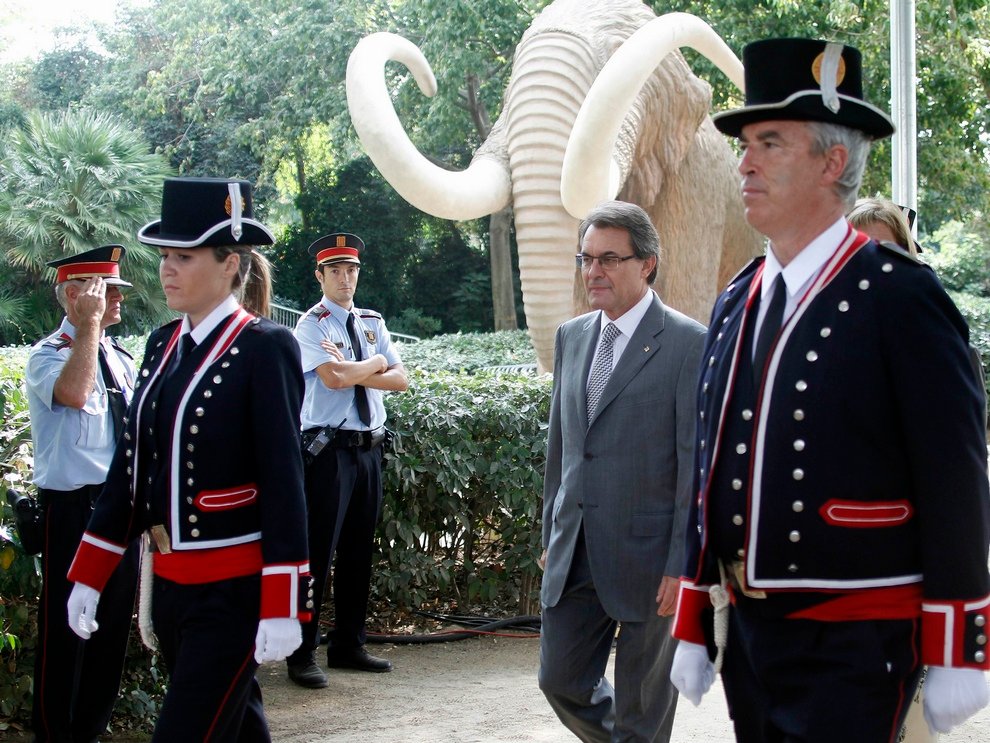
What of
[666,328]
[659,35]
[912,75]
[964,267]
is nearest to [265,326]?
[666,328]

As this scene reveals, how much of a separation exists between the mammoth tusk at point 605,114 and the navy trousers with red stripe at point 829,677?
4.24m

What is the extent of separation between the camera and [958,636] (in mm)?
2139

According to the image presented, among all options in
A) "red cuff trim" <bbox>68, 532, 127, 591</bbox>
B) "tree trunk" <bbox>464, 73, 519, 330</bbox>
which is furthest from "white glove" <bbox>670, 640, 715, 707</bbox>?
"tree trunk" <bbox>464, 73, 519, 330</bbox>

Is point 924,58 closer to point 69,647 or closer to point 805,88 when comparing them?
point 69,647

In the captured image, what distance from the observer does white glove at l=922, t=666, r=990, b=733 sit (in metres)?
2.12

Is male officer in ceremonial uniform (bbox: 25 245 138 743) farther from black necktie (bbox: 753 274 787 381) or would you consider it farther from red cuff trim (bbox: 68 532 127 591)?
black necktie (bbox: 753 274 787 381)

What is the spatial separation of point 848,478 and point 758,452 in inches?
7.0

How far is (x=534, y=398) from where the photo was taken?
658 cm

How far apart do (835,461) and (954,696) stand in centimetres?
45

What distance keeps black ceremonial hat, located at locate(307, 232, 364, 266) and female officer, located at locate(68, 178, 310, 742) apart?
100 inches

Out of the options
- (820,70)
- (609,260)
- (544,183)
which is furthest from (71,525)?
(544,183)

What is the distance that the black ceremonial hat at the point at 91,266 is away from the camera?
181 inches

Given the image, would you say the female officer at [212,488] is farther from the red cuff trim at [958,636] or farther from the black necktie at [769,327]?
the red cuff trim at [958,636]

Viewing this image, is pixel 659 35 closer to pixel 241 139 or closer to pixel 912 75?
pixel 912 75
